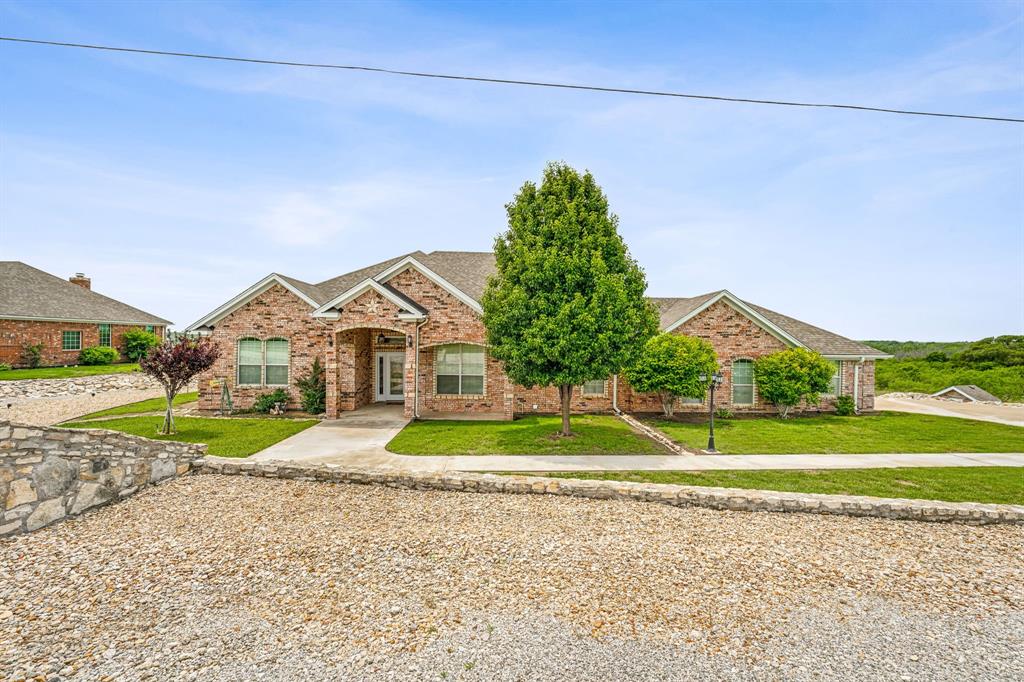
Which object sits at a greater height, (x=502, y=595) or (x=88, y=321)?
(x=88, y=321)

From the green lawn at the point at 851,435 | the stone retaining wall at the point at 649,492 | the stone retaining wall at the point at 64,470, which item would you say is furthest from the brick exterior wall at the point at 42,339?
the green lawn at the point at 851,435

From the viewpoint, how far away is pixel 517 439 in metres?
12.2

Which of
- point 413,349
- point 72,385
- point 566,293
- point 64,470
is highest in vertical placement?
point 566,293

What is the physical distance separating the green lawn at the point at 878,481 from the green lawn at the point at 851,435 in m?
1.85

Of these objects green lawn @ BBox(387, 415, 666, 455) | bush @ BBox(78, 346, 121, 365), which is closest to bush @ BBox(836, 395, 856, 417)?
green lawn @ BBox(387, 415, 666, 455)

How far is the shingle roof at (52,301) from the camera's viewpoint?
25.8 m

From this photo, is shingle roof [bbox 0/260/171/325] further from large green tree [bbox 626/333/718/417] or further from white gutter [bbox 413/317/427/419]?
large green tree [bbox 626/333/718/417]

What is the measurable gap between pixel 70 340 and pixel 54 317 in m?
1.83

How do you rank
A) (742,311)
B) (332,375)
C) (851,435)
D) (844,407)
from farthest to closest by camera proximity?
(844,407) → (742,311) → (332,375) → (851,435)

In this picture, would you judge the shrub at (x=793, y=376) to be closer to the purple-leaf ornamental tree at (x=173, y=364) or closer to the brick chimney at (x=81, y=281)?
the purple-leaf ornamental tree at (x=173, y=364)

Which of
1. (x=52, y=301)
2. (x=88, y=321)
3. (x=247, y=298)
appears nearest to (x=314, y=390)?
(x=247, y=298)

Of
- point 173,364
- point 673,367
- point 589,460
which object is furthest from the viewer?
point 673,367

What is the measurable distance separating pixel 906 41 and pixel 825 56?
182 centimetres

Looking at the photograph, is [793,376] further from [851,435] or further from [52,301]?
[52,301]
